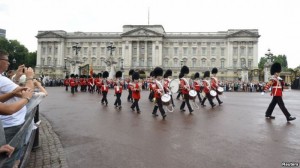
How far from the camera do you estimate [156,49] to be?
8325 centimetres

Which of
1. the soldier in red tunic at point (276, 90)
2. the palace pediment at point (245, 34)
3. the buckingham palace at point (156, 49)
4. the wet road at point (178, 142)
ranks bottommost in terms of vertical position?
the wet road at point (178, 142)

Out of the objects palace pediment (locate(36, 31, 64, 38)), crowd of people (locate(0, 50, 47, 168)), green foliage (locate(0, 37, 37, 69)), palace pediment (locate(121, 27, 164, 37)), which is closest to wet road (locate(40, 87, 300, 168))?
crowd of people (locate(0, 50, 47, 168))

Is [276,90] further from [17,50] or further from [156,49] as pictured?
[17,50]

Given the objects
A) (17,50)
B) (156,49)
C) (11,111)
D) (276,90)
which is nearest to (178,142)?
(11,111)

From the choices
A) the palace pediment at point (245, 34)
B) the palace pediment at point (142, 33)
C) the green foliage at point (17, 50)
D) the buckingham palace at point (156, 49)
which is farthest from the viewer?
the green foliage at point (17, 50)

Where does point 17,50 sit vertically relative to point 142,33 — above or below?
below

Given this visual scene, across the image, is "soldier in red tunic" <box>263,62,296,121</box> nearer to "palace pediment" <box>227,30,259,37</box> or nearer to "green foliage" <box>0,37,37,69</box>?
"palace pediment" <box>227,30,259,37</box>

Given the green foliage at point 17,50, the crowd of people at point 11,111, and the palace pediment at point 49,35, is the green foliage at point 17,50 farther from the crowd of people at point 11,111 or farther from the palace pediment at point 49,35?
the crowd of people at point 11,111

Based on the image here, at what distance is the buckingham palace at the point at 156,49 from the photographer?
81062mm

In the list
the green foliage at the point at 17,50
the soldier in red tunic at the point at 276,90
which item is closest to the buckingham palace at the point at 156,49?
the green foliage at the point at 17,50

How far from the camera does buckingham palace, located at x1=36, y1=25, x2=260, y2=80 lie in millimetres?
81062

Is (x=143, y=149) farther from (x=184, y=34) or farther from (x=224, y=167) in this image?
(x=184, y=34)

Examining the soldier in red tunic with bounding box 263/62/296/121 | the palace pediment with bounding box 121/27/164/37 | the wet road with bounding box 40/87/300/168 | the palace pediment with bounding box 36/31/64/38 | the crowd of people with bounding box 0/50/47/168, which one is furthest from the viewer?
the palace pediment with bounding box 36/31/64/38

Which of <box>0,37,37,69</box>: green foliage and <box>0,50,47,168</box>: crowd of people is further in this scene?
<box>0,37,37,69</box>: green foliage
